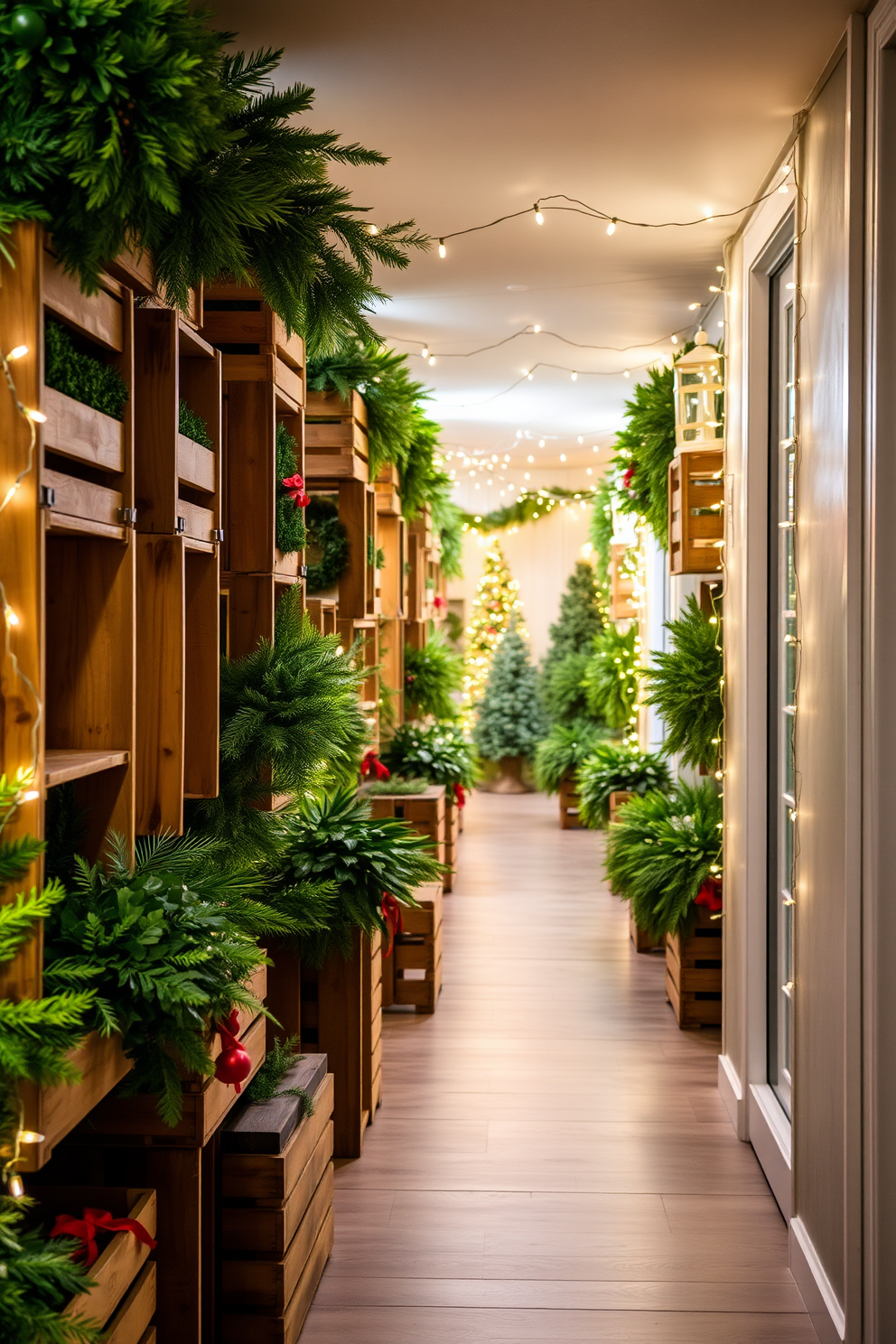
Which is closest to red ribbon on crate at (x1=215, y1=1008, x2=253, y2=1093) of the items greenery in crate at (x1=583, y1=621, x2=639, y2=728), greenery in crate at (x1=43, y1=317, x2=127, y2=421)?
greenery in crate at (x1=43, y1=317, x2=127, y2=421)

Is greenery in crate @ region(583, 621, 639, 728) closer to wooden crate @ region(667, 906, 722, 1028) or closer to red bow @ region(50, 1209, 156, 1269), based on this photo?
wooden crate @ region(667, 906, 722, 1028)

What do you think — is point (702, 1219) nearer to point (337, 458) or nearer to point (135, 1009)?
point (135, 1009)

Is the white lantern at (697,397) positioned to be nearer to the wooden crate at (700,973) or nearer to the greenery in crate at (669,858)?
the greenery in crate at (669,858)

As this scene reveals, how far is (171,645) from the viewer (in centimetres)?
218

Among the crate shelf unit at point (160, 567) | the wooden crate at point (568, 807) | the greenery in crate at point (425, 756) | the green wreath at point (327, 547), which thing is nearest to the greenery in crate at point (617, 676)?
the wooden crate at point (568, 807)

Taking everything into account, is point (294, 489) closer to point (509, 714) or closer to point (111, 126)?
point (111, 126)

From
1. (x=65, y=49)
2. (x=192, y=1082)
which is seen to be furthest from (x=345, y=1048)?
(x=65, y=49)

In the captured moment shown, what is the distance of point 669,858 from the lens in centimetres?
459

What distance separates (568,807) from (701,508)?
5.30m

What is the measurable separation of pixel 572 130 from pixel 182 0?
68.8 inches

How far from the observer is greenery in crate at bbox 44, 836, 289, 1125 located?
1.70 metres

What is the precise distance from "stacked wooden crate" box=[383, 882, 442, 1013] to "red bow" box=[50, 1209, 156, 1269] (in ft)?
9.34

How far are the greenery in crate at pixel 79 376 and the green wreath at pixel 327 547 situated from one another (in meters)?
2.98

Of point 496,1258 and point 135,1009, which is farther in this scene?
point 496,1258
